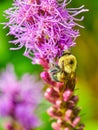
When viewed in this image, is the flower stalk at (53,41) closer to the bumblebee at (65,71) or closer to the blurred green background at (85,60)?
the bumblebee at (65,71)

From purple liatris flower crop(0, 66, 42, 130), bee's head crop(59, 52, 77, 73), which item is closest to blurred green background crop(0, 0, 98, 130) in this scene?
purple liatris flower crop(0, 66, 42, 130)

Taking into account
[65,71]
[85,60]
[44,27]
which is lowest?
[65,71]

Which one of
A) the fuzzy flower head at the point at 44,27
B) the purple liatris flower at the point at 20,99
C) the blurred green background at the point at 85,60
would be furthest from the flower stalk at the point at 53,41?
the blurred green background at the point at 85,60

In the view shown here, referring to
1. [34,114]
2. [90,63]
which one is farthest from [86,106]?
[34,114]

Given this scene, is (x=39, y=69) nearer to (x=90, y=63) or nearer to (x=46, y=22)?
(x=90, y=63)

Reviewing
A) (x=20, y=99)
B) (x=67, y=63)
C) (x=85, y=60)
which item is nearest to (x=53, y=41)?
(x=67, y=63)

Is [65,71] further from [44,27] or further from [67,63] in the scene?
[44,27]

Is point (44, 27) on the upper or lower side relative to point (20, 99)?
lower

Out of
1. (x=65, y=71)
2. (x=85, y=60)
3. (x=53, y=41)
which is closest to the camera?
(x=53, y=41)
